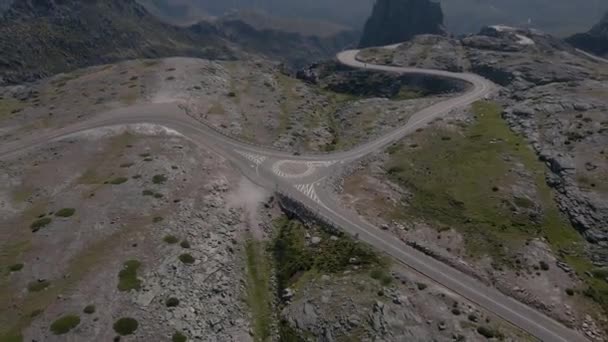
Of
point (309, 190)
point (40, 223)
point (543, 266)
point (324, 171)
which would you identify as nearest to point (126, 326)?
point (40, 223)

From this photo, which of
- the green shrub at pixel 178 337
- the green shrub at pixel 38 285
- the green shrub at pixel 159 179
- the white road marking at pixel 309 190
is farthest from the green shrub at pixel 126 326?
the white road marking at pixel 309 190

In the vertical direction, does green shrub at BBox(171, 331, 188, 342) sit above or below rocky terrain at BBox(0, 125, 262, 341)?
below

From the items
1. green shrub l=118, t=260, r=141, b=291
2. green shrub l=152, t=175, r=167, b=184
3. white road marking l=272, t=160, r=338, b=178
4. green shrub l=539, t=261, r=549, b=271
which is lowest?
green shrub l=539, t=261, r=549, b=271

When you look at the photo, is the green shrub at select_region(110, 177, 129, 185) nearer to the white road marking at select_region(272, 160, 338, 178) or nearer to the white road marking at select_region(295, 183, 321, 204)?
the white road marking at select_region(272, 160, 338, 178)

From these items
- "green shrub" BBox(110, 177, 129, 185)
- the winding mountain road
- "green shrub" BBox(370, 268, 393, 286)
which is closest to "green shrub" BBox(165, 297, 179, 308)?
"green shrub" BBox(370, 268, 393, 286)

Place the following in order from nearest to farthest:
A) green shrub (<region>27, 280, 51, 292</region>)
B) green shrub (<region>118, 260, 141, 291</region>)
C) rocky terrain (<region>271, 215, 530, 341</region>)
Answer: rocky terrain (<region>271, 215, 530, 341</region>) → green shrub (<region>27, 280, 51, 292</region>) → green shrub (<region>118, 260, 141, 291</region>)
